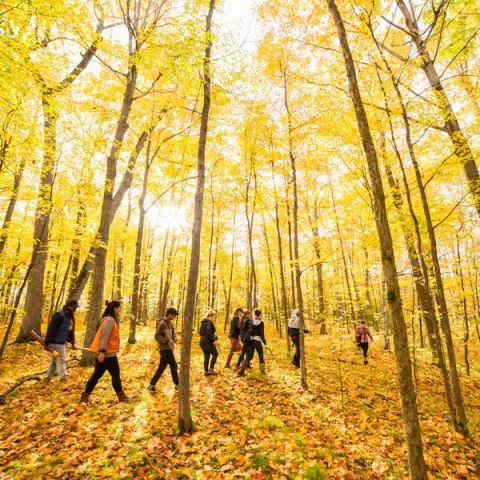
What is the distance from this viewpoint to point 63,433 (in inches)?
169

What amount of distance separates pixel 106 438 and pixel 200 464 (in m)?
1.62

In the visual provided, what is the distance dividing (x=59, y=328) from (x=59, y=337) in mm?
220

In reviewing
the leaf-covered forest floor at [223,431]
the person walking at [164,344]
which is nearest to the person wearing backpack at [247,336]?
the leaf-covered forest floor at [223,431]

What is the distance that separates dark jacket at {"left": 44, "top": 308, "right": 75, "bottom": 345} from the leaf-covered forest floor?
104 cm

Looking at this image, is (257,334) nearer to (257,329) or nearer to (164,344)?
(257,329)

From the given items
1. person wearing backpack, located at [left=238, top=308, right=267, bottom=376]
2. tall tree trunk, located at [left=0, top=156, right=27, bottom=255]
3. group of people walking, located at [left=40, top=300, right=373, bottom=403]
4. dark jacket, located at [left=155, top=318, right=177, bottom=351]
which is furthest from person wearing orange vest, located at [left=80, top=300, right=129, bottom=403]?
tall tree trunk, located at [left=0, top=156, right=27, bottom=255]

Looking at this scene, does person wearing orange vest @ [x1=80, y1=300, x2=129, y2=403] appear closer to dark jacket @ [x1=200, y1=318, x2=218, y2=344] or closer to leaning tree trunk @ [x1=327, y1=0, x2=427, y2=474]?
dark jacket @ [x1=200, y1=318, x2=218, y2=344]

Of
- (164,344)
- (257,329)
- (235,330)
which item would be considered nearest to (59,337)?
(164,344)

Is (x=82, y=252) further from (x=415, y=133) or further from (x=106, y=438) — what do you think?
(x=415, y=133)

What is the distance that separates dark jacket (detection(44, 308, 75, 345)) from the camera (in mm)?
6441

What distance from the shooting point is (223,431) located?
4.81 metres

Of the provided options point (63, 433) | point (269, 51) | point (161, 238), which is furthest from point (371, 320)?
point (63, 433)

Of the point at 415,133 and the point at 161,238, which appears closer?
the point at 415,133

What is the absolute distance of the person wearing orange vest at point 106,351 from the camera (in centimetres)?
527
